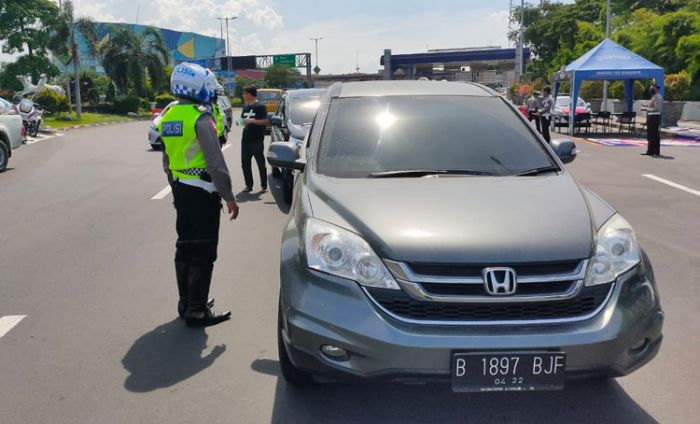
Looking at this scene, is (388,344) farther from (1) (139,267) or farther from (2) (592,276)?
(1) (139,267)

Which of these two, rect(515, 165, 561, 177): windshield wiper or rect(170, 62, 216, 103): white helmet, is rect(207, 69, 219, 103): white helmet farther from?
rect(515, 165, 561, 177): windshield wiper

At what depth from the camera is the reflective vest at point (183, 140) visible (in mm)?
4496

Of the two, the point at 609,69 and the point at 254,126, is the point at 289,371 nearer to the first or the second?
the point at 254,126

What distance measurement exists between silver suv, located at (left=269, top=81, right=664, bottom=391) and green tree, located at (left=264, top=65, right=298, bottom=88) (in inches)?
3869

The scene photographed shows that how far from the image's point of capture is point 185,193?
462 cm

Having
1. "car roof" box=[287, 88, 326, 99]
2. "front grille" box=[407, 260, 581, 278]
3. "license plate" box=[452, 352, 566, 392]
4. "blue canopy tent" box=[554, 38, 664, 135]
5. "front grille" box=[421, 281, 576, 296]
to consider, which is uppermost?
"blue canopy tent" box=[554, 38, 664, 135]

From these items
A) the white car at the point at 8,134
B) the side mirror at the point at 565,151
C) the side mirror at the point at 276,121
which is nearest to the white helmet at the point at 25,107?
the white car at the point at 8,134

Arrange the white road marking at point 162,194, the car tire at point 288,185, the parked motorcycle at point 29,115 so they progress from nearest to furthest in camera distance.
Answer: the car tire at point 288,185 < the white road marking at point 162,194 < the parked motorcycle at point 29,115

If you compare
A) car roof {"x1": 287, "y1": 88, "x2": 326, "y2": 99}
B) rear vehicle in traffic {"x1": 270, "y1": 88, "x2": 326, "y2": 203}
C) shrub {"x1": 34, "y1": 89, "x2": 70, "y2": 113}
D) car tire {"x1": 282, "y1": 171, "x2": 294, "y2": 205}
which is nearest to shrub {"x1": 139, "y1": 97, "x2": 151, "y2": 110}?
shrub {"x1": 34, "y1": 89, "x2": 70, "y2": 113}

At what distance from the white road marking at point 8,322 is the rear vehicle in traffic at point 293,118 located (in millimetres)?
4990

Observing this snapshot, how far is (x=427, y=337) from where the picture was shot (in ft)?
9.15

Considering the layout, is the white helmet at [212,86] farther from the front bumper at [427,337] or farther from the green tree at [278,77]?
the green tree at [278,77]

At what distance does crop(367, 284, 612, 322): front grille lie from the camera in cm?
286

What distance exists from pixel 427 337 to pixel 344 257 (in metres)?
0.53
